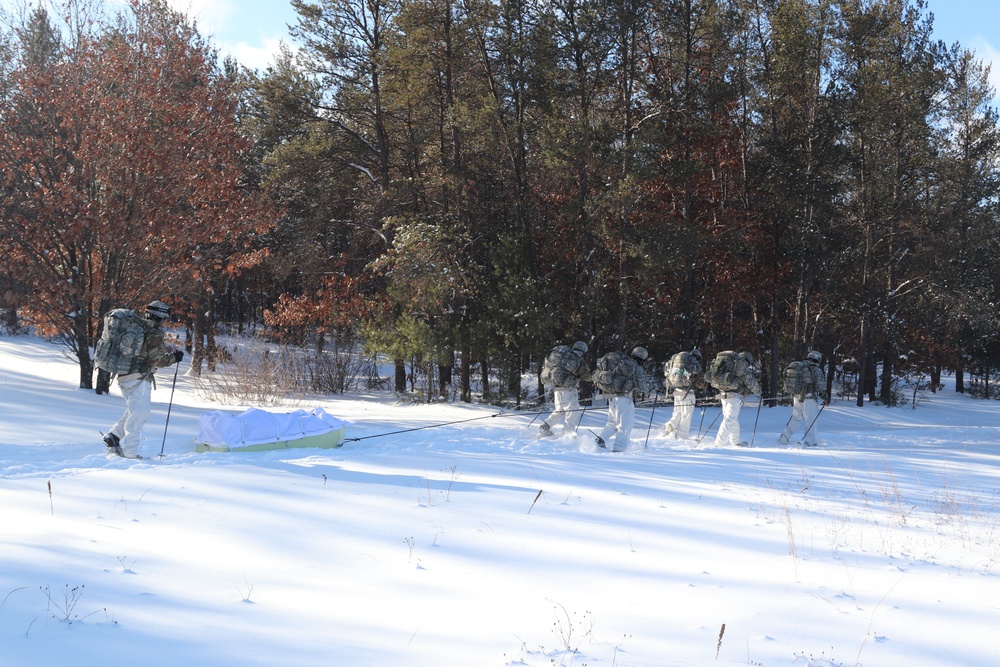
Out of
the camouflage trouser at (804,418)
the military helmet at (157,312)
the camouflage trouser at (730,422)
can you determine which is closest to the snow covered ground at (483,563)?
the military helmet at (157,312)

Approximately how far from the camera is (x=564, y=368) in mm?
13344

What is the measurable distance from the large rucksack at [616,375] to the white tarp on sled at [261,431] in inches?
170

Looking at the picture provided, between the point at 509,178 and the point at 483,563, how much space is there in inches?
650

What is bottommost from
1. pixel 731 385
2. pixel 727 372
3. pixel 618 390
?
pixel 618 390

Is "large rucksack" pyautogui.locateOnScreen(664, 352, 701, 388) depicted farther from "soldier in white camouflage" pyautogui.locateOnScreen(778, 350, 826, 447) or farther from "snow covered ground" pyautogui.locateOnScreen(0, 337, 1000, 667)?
"snow covered ground" pyautogui.locateOnScreen(0, 337, 1000, 667)

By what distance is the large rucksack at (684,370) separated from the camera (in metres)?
14.3

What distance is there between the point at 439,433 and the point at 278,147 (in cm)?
1017

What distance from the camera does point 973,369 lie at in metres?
32.7

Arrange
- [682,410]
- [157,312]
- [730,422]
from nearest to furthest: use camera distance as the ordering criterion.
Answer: [157,312] → [730,422] → [682,410]

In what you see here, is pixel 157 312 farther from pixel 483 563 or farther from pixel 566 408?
pixel 483 563

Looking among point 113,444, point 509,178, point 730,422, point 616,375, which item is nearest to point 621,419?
point 616,375

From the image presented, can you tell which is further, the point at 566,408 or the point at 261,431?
the point at 566,408

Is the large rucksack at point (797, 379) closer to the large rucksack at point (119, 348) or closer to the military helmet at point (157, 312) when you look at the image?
the military helmet at point (157, 312)

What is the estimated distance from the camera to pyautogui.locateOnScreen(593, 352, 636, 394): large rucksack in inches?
490
